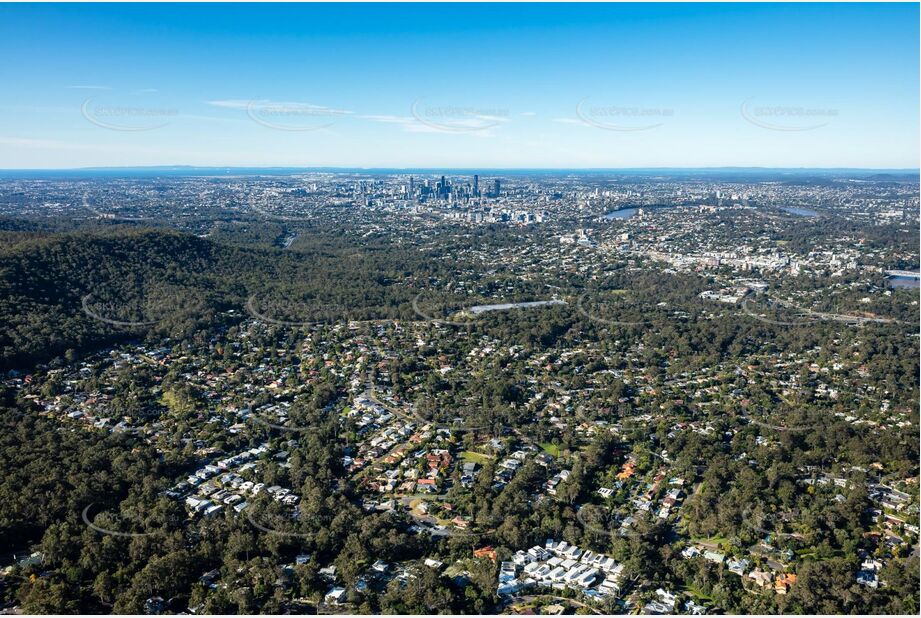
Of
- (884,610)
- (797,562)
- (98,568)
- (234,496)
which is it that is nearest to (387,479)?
(234,496)

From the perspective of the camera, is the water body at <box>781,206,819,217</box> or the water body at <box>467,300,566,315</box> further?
the water body at <box>781,206,819,217</box>

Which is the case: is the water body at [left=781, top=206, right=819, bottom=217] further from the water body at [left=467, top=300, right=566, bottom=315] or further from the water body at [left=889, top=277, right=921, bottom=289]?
the water body at [left=467, top=300, right=566, bottom=315]

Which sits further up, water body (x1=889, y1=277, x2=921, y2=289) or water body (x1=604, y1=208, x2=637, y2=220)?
water body (x1=604, y1=208, x2=637, y2=220)

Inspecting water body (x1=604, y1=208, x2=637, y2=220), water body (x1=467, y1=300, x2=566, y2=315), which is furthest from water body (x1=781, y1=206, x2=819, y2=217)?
water body (x1=467, y1=300, x2=566, y2=315)

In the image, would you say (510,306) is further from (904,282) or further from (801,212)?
(801,212)

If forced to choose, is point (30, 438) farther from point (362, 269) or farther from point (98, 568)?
point (362, 269)

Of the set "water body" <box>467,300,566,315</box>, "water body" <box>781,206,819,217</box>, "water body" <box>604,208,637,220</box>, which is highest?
"water body" <box>781,206,819,217</box>

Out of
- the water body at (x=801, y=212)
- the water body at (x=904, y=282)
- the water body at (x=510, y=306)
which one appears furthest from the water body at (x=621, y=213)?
the water body at (x=510, y=306)
